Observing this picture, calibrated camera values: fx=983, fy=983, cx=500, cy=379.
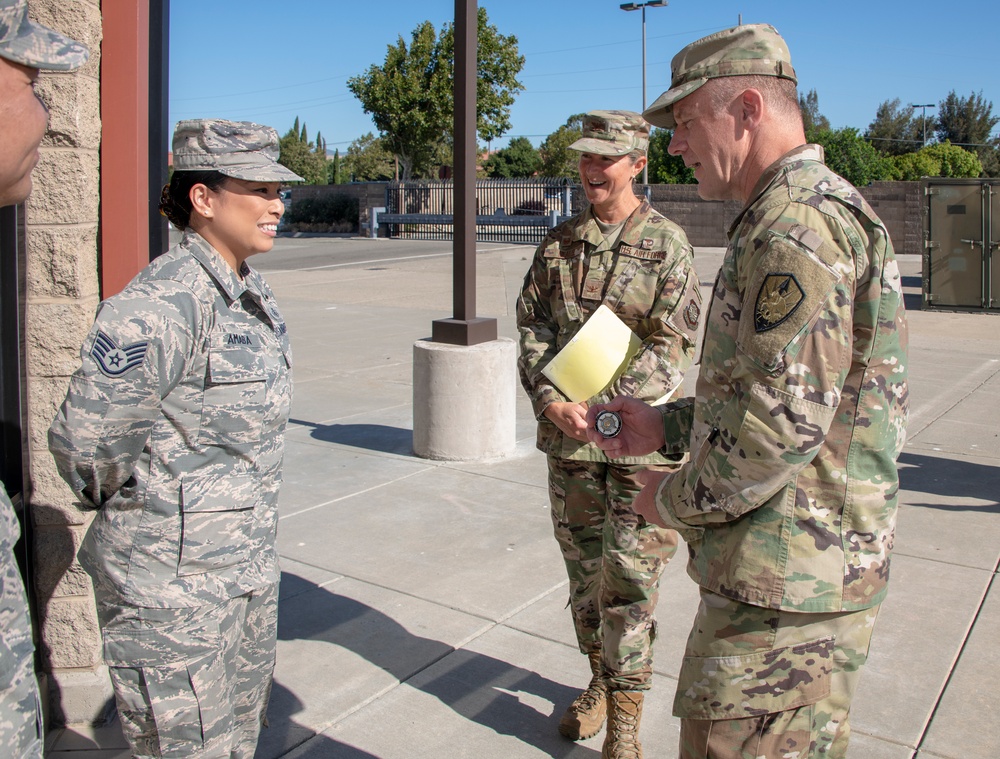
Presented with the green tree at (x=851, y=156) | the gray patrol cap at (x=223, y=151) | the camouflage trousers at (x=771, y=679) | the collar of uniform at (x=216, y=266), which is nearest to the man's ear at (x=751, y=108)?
the camouflage trousers at (x=771, y=679)

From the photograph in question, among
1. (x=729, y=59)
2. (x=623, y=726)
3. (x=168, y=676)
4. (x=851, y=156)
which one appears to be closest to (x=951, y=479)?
(x=623, y=726)

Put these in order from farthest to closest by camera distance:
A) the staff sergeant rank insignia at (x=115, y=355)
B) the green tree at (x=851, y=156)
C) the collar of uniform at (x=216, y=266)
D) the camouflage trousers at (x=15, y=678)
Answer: the green tree at (x=851, y=156) → the collar of uniform at (x=216, y=266) → the staff sergeant rank insignia at (x=115, y=355) → the camouflage trousers at (x=15, y=678)

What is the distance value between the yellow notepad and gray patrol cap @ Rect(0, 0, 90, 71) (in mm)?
1896

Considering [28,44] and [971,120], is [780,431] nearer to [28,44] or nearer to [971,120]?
[28,44]

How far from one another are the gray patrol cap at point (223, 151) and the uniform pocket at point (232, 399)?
0.44 metres

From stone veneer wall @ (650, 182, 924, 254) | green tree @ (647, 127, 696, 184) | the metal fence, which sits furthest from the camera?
green tree @ (647, 127, 696, 184)

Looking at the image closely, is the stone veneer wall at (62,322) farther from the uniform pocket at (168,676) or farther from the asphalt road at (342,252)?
the asphalt road at (342,252)

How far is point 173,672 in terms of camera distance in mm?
2203

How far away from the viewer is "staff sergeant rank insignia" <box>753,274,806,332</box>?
67.9 inches

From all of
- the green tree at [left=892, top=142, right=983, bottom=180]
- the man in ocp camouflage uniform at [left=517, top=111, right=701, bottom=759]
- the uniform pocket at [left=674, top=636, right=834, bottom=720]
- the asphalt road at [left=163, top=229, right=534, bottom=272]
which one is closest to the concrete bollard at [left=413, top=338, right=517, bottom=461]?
the man in ocp camouflage uniform at [left=517, top=111, right=701, bottom=759]

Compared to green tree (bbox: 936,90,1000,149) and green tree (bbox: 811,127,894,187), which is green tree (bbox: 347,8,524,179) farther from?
green tree (bbox: 936,90,1000,149)

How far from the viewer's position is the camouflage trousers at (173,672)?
2.20 m

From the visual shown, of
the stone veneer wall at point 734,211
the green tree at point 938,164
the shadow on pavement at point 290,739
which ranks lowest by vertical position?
the shadow on pavement at point 290,739

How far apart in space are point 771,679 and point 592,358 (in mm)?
1348
